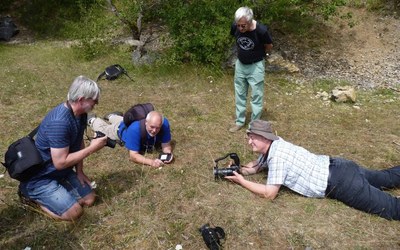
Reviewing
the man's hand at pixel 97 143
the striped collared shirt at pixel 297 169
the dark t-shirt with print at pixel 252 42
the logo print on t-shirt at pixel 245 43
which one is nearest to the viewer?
the man's hand at pixel 97 143

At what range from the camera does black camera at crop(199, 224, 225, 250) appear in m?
4.00

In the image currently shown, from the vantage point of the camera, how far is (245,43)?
5.90 meters

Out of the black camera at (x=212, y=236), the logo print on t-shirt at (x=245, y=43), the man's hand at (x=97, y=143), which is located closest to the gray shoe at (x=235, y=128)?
the logo print on t-shirt at (x=245, y=43)

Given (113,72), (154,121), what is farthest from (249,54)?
(113,72)

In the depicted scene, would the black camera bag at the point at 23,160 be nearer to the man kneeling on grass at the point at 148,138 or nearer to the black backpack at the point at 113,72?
the man kneeling on grass at the point at 148,138

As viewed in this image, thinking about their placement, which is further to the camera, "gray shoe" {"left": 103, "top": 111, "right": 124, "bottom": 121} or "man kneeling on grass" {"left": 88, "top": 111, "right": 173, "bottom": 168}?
"gray shoe" {"left": 103, "top": 111, "right": 124, "bottom": 121}

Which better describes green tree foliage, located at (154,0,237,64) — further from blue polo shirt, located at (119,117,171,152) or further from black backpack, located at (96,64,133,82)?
blue polo shirt, located at (119,117,171,152)

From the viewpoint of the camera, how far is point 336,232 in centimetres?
418

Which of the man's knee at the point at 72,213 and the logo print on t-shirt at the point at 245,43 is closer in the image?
the man's knee at the point at 72,213

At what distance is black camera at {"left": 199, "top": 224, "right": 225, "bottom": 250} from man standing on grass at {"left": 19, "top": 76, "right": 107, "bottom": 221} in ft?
4.86

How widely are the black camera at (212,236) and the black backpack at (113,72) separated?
5.58 meters

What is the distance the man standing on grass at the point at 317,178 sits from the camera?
4.34m

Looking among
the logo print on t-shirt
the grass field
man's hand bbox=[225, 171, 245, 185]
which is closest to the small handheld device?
the grass field

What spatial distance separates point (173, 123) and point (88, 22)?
6196 mm
